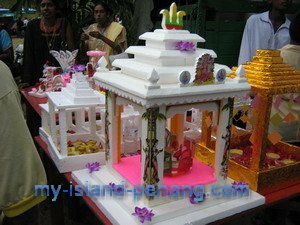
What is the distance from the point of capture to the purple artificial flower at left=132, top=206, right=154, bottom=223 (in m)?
0.97

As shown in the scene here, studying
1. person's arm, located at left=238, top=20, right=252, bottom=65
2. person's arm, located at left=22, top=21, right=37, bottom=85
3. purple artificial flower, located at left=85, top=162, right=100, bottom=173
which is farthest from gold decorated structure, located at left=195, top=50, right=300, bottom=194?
person's arm, located at left=22, top=21, right=37, bottom=85

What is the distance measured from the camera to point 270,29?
2947mm

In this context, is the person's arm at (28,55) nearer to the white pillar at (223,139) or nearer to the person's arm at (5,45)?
the person's arm at (5,45)

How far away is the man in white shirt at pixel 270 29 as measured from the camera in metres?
2.90

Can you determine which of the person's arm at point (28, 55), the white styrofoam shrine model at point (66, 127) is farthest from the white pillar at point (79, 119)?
the person's arm at point (28, 55)

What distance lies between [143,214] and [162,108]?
1.07 ft

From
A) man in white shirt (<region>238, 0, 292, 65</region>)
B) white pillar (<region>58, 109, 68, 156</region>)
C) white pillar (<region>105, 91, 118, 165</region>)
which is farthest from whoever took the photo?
man in white shirt (<region>238, 0, 292, 65</region>)

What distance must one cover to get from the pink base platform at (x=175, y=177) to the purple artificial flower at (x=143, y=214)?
0.16 metres

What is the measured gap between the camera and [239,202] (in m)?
1.13

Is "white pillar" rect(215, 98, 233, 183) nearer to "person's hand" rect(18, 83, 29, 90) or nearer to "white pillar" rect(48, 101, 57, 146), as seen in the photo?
"white pillar" rect(48, 101, 57, 146)

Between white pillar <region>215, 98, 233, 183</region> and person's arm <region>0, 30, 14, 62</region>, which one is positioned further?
person's arm <region>0, 30, 14, 62</region>

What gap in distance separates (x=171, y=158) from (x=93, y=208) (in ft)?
1.09

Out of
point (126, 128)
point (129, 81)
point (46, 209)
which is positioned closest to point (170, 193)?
point (129, 81)

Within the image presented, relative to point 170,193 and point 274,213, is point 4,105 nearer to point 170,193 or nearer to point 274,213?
point 170,193
